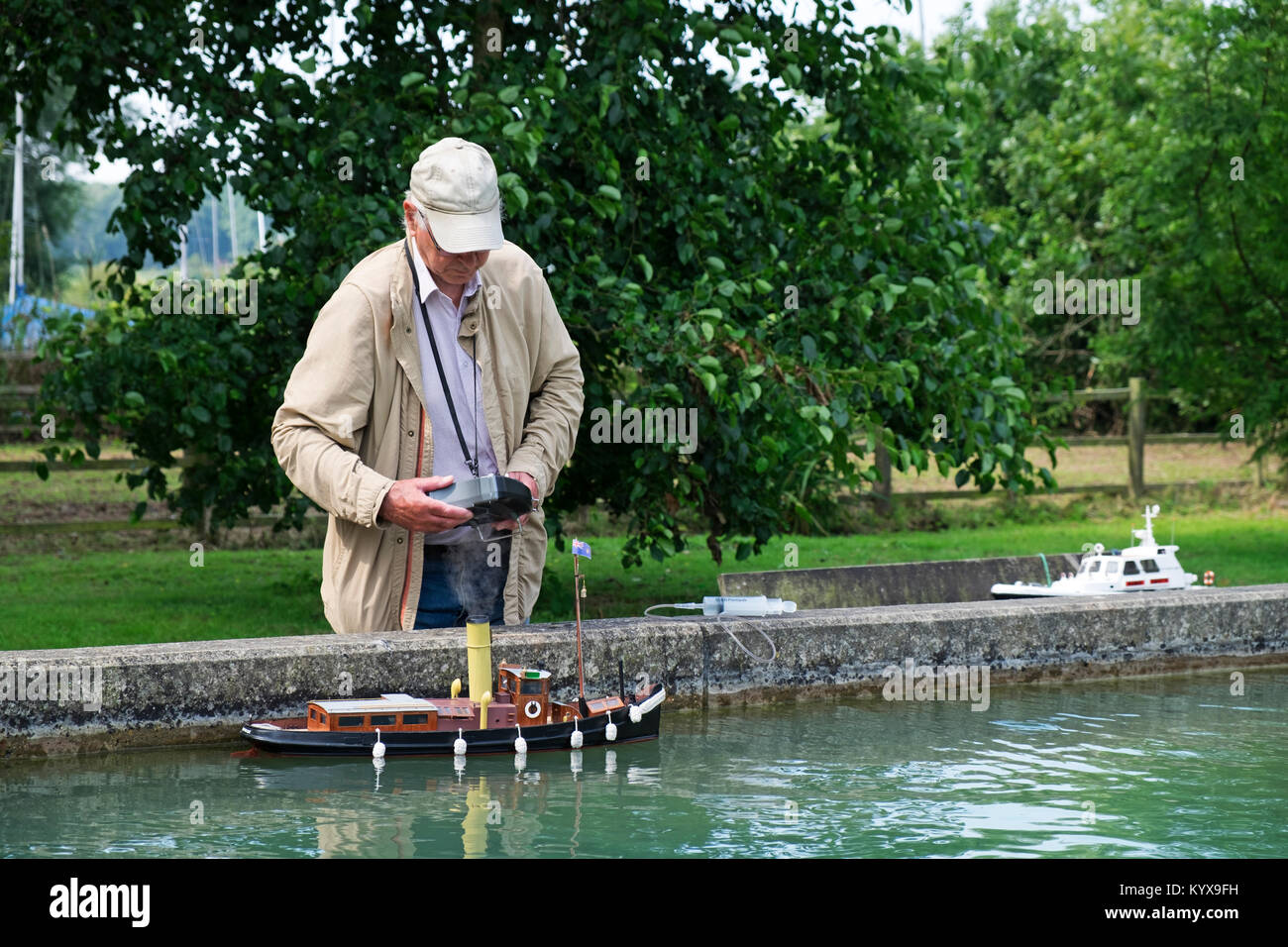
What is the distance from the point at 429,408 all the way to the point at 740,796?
1518 mm

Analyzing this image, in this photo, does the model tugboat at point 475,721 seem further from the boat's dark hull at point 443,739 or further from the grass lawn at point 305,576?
the grass lawn at point 305,576

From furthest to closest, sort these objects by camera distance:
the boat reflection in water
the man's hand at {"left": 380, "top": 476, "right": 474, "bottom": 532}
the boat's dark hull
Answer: the boat's dark hull < the man's hand at {"left": 380, "top": 476, "right": 474, "bottom": 532} < the boat reflection in water

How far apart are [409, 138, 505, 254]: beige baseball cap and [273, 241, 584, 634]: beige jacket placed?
0.29 meters

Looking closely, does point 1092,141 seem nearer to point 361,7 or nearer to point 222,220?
point 361,7

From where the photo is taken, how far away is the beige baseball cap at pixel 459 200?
14.7 ft

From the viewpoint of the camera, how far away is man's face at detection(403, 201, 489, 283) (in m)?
4.63

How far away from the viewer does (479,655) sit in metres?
5.00

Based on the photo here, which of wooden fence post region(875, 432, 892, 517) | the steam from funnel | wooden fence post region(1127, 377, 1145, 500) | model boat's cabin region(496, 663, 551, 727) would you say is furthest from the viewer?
wooden fence post region(1127, 377, 1145, 500)

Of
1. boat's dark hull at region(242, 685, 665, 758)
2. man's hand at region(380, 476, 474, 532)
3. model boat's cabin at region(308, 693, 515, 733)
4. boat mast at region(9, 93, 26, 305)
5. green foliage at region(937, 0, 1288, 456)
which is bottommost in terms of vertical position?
boat's dark hull at region(242, 685, 665, 758)

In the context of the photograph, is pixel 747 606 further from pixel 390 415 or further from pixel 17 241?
pixel 17 241

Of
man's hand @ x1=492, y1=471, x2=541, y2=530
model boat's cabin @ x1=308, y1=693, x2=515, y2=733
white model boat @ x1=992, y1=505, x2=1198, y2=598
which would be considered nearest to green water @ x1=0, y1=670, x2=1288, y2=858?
model boat's cabin @ x1=308, y1=693, x2=515, y2=733

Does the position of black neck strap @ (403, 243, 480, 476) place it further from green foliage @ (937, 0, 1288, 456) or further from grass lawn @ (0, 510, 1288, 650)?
green foliage @ (937, 0, 1288, 456)

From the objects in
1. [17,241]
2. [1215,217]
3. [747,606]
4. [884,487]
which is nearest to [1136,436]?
[884,487]

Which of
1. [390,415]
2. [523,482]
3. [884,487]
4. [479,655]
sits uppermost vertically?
[390,415]
